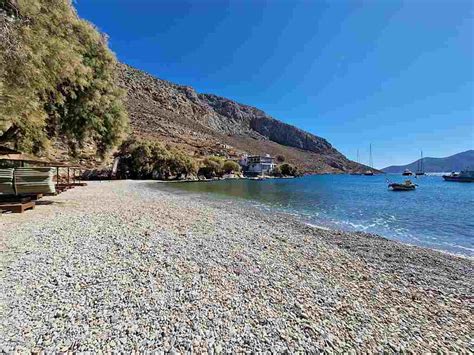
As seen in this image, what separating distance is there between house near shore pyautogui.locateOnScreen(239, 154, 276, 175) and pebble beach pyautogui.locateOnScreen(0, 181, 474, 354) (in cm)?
9859

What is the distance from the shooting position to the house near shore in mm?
107750

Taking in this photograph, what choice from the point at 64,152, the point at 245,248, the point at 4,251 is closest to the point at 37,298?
the point at 4,251

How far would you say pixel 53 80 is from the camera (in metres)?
10.6

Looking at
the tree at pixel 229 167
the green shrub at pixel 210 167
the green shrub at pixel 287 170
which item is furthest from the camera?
the green shrub at pixel 287 170

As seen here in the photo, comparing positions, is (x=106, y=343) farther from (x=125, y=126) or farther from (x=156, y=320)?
(x=125, y=126)

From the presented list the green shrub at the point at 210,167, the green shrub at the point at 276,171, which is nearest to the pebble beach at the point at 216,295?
the green shrub at the point at 210,167

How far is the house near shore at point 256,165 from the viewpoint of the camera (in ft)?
354

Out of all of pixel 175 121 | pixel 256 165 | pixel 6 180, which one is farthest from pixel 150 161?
pixel 175 121

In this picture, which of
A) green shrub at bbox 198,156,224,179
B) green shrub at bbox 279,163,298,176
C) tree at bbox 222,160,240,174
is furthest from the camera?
green shrub at bbox 279,163,298,176

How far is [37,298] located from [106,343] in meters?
1.93

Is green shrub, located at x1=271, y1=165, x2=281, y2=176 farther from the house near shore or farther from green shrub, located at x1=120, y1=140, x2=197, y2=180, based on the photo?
green shrub, located at x1=120, y1=140, x2=197, y2=180

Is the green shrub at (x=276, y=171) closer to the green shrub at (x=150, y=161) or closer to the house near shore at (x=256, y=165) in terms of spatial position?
the house near shore at (x=256, y=165)

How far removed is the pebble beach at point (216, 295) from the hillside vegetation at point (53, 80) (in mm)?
4851

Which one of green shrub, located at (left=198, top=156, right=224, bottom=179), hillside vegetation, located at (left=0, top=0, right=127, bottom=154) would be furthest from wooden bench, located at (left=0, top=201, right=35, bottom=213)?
green shrub, located at (left=198, top=156, right=224, bottom=179)
